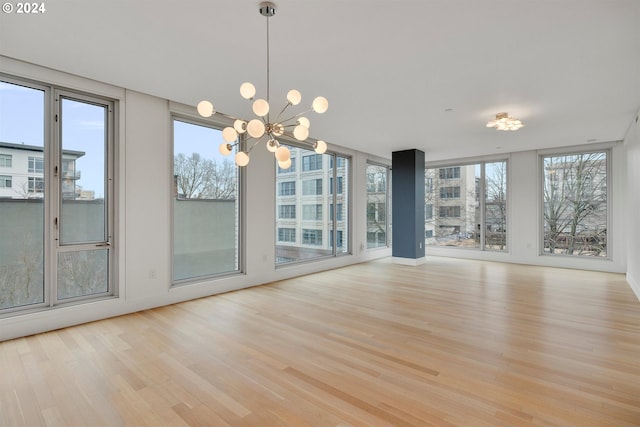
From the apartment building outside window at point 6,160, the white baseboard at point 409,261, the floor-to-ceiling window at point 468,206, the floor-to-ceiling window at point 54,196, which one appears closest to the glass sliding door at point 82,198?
the floor-to-ceiling window at point 54,196

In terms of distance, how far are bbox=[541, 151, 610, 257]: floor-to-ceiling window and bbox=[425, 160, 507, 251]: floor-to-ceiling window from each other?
→ 890 mm

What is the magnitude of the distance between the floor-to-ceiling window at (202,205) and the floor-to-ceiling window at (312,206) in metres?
0.96

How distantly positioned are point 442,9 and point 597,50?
165 centimetres

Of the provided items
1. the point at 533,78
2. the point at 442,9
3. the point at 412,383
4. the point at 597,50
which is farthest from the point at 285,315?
the point at 597,50

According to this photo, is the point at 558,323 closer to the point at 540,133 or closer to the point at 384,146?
the point at 540,133

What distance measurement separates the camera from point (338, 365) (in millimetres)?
2541

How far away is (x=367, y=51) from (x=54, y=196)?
3540 millimetres

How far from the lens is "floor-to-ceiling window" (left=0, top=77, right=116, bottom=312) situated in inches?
125

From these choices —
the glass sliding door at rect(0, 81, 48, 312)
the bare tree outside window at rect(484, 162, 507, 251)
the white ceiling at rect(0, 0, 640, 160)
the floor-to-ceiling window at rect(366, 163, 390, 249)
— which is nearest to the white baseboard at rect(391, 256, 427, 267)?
the floor-to-ceiling window at rect(366, 163, 390, 249)

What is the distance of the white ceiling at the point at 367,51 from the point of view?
2285mm

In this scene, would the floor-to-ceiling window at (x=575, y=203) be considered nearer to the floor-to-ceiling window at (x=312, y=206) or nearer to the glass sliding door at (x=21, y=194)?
the floor-to-ceiling window at (x=312, y=206)

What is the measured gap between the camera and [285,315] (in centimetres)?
375

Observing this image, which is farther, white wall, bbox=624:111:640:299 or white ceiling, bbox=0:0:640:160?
white wall, bbox=624:111:640:299

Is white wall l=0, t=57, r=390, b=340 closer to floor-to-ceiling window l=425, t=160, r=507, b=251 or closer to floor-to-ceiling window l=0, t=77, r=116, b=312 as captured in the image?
floor-to-ceiling window l=0, t=77, r=116, b=312
